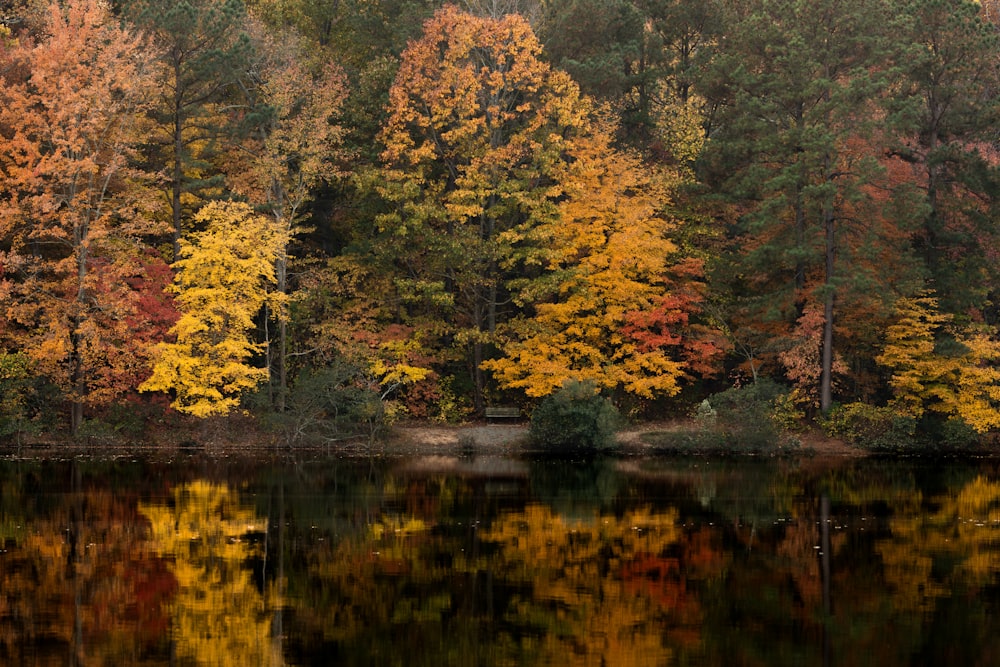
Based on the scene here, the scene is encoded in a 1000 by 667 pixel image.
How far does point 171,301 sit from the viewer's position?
4512 centimetres

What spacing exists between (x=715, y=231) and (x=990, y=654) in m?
34.6

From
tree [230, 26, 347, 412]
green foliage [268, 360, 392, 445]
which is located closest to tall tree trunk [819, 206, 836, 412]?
green foliage [268, 360, 392, 445]

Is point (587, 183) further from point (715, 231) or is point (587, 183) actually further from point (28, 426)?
point (28, 426)

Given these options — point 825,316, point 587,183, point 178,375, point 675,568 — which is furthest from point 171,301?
point 675,568

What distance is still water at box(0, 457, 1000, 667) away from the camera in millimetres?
15664

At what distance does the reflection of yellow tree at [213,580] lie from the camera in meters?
15.5

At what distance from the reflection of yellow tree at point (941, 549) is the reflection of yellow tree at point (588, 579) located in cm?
401

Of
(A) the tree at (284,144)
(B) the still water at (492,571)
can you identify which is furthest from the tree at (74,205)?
(B) the still water at (492,571)

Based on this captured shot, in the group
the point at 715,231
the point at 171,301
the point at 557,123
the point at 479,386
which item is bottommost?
the point at 479,386

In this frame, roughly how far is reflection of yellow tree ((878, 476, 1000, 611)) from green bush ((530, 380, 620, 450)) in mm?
14801

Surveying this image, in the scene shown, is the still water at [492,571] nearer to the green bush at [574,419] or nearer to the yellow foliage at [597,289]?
the green bush at [574,419]

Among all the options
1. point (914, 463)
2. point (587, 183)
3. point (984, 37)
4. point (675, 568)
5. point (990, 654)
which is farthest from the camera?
point (587, 183)

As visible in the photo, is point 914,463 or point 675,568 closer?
point 675,568

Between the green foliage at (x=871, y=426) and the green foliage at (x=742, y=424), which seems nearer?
the green foliage at (x=742, y=424)
